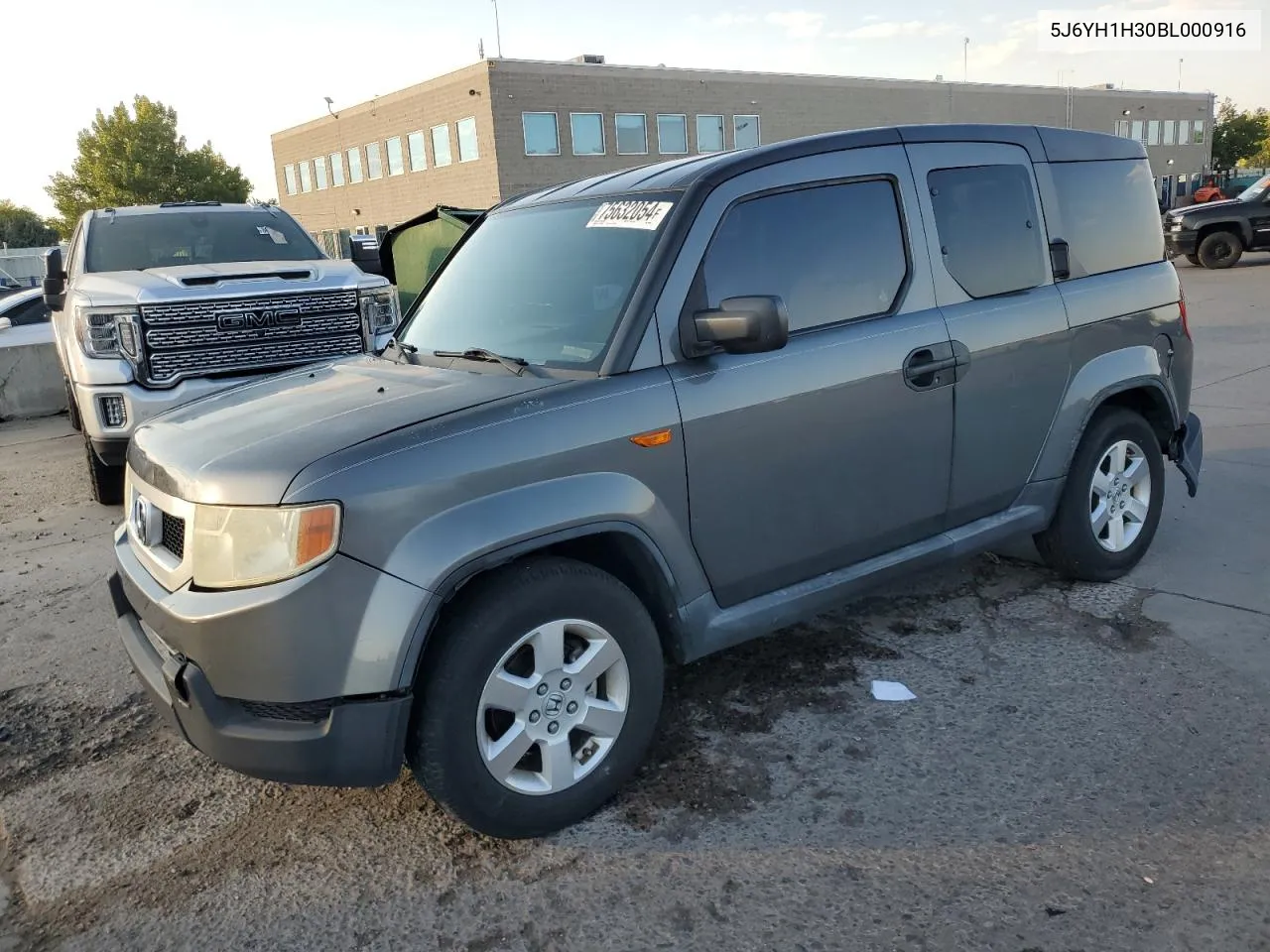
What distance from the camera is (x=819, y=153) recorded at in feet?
11.8

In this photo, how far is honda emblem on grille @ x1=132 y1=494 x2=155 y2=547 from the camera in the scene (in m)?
3.06

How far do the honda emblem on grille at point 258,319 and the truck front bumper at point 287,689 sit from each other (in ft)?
14.3

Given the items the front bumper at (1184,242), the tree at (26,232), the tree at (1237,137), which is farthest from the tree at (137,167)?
the tree at (1237,137)

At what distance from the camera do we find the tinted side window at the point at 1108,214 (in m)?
4.32

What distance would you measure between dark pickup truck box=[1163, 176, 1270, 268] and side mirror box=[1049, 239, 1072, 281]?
692 inches

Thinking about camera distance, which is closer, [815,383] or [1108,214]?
[815,383]

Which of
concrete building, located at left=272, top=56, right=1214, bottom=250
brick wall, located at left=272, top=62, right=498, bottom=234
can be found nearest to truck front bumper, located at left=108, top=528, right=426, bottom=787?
brick wall, located at left=272, top=62, right=498, bottom=234

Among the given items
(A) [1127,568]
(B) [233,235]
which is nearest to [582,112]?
(B) [233,235]

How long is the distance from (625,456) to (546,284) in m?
0.89

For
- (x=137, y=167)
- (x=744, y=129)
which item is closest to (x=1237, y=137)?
(x=744, y=129)

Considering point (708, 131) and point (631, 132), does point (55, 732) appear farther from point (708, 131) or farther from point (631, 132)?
point (708, 131)

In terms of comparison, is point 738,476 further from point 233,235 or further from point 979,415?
point 233,235

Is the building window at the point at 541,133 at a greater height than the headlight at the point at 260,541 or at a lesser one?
greater

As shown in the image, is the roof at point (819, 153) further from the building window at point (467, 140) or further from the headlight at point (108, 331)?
the building window at point (467, 140)
